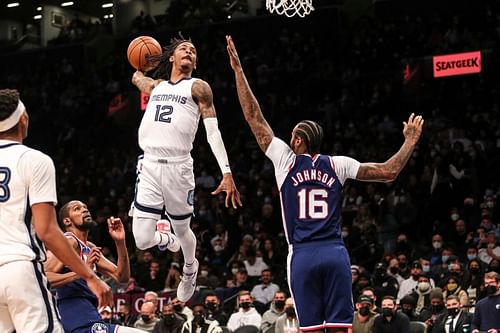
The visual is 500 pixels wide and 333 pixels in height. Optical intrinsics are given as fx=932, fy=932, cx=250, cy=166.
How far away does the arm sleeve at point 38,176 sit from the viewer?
229 inches

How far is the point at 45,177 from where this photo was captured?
230 inches

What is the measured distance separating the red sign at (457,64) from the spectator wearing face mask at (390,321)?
8.83 meters

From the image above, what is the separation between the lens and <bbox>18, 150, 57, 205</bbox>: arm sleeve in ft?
19.1

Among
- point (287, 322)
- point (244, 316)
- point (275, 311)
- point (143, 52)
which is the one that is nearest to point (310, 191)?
point (143, 52)

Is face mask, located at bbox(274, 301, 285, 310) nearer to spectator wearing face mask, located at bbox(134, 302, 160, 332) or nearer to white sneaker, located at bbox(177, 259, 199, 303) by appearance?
spectator wearing face mask, located at bbox(134, 302, 160, 332)

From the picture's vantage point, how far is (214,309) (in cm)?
1661

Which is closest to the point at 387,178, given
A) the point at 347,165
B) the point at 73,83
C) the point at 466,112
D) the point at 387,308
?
the point at 347,165

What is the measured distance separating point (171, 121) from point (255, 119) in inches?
43.4

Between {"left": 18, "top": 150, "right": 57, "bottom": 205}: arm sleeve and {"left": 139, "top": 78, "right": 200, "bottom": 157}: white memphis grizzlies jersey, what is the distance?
343 centimetres

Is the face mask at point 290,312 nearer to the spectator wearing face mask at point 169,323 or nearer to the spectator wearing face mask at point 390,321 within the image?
the spectator wearing face mask at point 390,321

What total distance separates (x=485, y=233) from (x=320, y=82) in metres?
9.81

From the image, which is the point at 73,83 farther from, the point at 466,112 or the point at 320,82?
the point at 466,112

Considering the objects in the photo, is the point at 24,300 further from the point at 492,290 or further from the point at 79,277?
the point at 492,290

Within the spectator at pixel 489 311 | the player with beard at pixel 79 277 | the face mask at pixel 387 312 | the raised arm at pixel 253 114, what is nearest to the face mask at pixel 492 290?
the spectator at pixel 489 311
